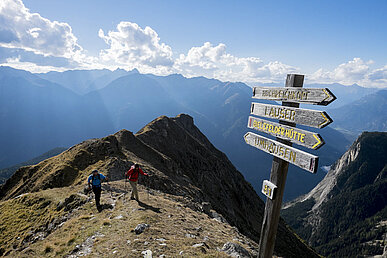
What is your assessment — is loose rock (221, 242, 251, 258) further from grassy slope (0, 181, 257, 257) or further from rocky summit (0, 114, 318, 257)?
grassy slope (0, 181, 257, 257)

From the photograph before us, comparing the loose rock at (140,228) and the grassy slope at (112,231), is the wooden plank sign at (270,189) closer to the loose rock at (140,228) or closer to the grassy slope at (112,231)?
the grassy slope at (112,231)

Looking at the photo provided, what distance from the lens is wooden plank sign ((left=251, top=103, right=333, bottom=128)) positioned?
6.06m

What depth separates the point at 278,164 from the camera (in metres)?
7.68

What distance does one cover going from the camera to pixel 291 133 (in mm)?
7055

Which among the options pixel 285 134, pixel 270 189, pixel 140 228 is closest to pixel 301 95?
pixel 285 134

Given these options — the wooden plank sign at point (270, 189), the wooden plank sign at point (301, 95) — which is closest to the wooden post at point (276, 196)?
the wooden plank sign at point (270, 189)

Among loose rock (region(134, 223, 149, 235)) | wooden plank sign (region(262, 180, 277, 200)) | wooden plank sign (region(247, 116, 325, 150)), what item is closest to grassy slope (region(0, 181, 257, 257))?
loose rock (region(134, 223, 149, 235))

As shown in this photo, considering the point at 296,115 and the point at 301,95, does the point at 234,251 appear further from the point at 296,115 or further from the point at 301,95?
the point at 301,95

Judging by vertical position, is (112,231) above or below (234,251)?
below

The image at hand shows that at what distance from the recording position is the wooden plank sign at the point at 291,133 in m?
6.19

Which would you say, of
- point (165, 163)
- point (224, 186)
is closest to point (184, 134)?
point (224, 186)

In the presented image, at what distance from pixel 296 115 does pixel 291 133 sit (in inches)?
23.8

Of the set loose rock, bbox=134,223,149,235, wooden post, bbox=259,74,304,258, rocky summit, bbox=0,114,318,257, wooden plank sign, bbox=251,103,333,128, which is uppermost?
wooden plank sign, bbox=251,103,333,128

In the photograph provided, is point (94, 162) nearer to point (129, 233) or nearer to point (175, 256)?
point (129, 233)
